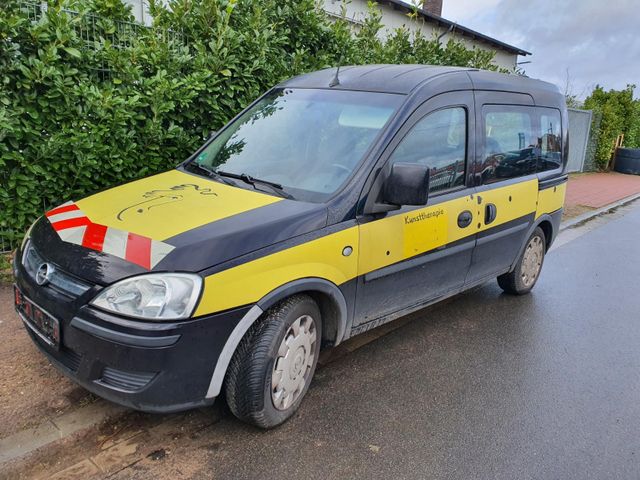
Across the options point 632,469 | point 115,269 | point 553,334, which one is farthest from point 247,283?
point 553,334

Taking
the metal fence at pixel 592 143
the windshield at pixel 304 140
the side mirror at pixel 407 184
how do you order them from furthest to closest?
1. the metal fence at pixel 592 143
2. the windshield at pixel 304 140
3. the side mirror at pixel 407 184

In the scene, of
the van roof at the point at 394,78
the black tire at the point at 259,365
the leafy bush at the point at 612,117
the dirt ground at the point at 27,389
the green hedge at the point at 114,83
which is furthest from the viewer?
the leafy bush at the point at 612,117

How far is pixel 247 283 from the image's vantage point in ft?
8.39

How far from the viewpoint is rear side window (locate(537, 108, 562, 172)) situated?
491 cm

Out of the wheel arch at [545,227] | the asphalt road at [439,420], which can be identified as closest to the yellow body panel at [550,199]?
the wheel arch at [545,227]

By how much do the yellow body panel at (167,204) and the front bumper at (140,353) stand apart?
46 cm

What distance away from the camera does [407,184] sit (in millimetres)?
2990

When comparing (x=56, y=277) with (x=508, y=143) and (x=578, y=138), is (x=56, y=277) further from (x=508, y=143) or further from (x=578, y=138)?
(x=578, y=138)

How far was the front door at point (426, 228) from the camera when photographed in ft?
10.7

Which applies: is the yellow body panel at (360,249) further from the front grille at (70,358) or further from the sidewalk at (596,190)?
the sidewalk at (596,190)

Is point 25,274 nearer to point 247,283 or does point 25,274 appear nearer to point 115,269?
point 115,269

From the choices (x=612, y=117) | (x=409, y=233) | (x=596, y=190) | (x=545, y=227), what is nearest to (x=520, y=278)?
(x=545, y=227)

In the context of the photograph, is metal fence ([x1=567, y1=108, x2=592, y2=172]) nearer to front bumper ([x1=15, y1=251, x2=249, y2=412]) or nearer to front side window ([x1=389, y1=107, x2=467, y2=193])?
front side window ([x1=389, y1=107, x2=467, y2=193])

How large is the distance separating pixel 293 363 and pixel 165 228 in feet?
3.37
